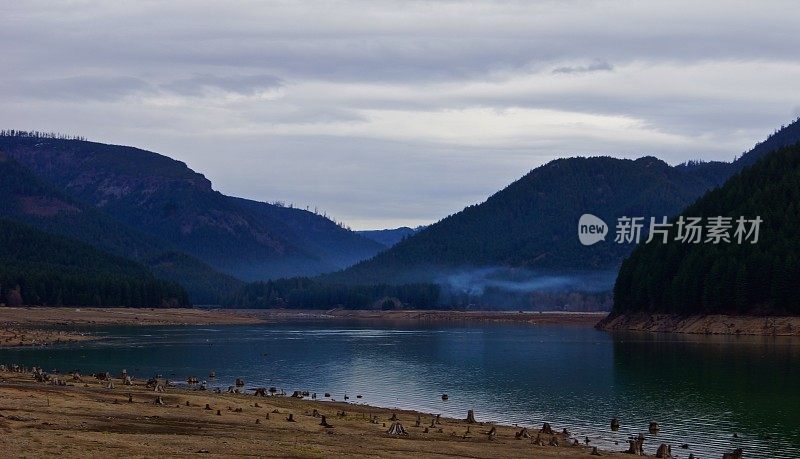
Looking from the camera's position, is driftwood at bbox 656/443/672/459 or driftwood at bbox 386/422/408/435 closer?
driftwood at bbox 656/443/672/459

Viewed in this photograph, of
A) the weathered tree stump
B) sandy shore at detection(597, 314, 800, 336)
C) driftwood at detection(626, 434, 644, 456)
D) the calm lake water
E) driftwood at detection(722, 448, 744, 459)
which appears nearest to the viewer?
driftwood at detection(722, 448, 744, 459)

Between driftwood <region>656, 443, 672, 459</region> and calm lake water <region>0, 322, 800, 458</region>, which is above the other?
calm lake water <region>0, 322, 800, 458</region>

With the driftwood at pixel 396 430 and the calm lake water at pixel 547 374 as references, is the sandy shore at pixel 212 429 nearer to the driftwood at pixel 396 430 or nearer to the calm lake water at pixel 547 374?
the driftwood at pixel 396 430

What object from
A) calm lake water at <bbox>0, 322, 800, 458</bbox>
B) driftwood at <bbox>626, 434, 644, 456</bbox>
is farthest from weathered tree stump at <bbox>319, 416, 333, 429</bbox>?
driftwood at <bbox>626, 434, 644, 456</bbox>

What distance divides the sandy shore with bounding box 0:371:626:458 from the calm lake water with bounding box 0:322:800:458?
29.0 feet

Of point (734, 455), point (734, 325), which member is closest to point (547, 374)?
point (734, 455)

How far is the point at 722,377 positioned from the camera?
348 ft

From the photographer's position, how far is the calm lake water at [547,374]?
75.4 meters

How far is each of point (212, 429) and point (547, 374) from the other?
199ft

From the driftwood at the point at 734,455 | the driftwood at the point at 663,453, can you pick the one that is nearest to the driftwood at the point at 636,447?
the driftwood at the point at 663,453

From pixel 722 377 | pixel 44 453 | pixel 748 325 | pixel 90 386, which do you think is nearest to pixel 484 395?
pixel 722 377

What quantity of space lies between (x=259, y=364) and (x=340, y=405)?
47.0 meters

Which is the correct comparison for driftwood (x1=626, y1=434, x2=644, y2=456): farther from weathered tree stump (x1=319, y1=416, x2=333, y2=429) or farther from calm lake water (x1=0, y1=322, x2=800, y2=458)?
weathered tree stump (x1=319, y1=416, x2=333, y2=429)

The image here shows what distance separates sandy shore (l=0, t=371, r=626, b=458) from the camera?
48.0 meters
